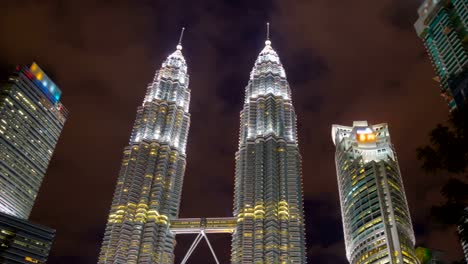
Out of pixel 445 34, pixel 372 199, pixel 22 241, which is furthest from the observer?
pixel 372 199

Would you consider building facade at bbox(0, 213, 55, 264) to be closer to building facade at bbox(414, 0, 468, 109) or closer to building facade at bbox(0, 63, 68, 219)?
building facade at bbox(0, 63, 68, 219)

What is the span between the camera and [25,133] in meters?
174

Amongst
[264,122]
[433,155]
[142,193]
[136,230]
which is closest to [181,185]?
[142,193]

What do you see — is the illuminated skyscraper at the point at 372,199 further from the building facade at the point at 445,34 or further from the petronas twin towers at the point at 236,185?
the building facade at the point at 445,34

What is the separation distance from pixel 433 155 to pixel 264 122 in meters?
150

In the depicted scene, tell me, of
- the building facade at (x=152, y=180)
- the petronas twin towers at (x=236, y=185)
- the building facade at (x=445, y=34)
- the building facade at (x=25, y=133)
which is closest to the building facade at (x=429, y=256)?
the petronas twin towers at (x=236, y=185)

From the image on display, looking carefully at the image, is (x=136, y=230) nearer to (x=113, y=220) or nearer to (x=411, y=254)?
(x=113, y=220)

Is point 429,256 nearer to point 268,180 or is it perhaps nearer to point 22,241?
point 268,180

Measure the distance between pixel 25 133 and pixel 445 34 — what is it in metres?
150

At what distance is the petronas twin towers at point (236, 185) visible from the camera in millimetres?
139250

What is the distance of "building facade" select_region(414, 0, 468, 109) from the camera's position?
132 metres

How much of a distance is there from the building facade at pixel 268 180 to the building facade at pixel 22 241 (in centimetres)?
5879

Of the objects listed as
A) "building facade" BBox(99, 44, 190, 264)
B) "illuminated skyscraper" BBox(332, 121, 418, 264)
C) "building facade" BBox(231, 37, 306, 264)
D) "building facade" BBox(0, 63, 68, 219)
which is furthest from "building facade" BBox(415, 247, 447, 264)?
"building facade" BBox(0, 63, 68, 219)

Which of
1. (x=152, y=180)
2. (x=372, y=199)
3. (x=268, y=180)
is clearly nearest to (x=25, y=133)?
(x=152, y=180)
